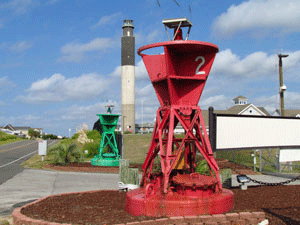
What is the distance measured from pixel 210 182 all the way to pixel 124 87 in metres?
49.2

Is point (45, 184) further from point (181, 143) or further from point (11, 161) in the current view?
point (11, 161)

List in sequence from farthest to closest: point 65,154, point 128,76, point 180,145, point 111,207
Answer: point 128,76 → point 65,154 → point 111,207 → point 180,145

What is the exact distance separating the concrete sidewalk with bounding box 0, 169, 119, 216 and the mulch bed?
1.78 meters

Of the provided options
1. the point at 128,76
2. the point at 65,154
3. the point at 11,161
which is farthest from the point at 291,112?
the point at 11,161

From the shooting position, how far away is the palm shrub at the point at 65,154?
2727cm

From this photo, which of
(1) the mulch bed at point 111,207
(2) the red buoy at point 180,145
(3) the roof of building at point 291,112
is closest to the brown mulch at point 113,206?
(1) the mulch bed at point 111,207

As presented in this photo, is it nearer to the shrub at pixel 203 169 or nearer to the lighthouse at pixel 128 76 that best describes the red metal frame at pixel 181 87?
the shrub at pixel 203 169

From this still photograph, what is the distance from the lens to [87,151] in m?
35.3

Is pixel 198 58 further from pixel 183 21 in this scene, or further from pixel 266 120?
pixel 266 120

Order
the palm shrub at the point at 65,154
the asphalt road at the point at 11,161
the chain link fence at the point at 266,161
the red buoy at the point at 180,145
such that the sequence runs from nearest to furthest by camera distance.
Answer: the red buoy at the point at 180,145, the asphalt road at the point at 11,161, the chain link fence at the point at 266,161, the palm shrub at the point at 65,154

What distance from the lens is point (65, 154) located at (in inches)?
1086

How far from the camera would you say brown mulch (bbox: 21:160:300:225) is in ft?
29.9

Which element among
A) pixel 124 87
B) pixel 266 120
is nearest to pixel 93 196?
pixel 266 120

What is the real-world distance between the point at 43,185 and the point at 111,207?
29.3 ft
